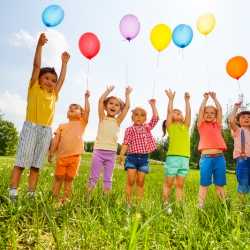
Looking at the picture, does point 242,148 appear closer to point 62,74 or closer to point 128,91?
point 128,91

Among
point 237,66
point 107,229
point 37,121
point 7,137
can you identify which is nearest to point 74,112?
point 37,121

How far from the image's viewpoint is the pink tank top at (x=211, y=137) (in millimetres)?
6535

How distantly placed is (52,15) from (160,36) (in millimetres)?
2090

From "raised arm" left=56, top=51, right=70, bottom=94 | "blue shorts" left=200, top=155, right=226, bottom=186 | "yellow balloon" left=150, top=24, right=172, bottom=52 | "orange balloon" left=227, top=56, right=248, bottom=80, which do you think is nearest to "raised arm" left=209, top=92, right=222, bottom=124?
"blue shorts" left=200, top=155, right=226, bottom=186

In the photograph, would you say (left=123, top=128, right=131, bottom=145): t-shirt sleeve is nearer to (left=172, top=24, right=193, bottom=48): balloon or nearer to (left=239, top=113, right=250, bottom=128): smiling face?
(left=172, top=24, right=193, bottom=48): balloon

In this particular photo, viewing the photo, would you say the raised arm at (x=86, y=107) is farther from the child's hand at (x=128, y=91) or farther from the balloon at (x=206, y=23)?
the balloon at (x=206, y=23)

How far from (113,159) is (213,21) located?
9.76 feet

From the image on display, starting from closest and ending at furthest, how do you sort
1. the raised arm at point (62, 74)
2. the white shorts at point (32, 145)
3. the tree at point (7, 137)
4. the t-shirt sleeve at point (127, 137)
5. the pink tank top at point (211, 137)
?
the white shorts at point (32, 145), the raised arm at point (62, 74), the pink tank top at point (211, 137), the t-shirt sleeve at point (127, 137), the tree at point (7, 137)

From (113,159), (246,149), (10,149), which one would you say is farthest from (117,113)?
(10,149)

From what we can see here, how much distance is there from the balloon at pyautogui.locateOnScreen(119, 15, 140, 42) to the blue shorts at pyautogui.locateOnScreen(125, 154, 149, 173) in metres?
2.01

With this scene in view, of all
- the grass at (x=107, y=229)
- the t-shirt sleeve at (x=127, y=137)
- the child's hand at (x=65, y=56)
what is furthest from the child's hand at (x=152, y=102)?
the grass at (x=107, y=229)

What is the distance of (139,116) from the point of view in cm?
681

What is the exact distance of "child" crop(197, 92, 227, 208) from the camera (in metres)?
6.42

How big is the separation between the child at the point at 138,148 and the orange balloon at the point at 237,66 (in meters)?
1.58
